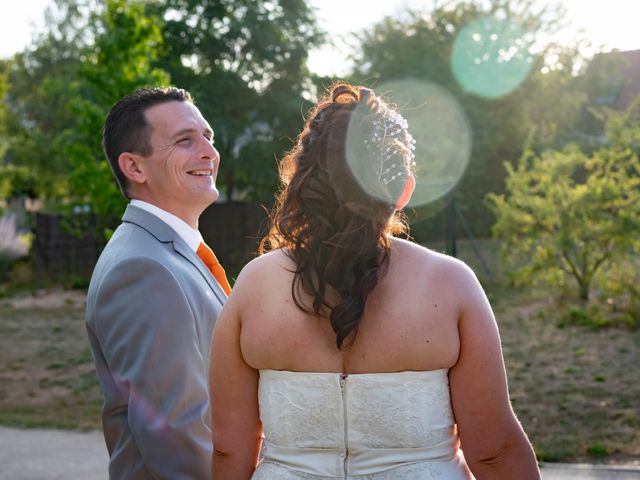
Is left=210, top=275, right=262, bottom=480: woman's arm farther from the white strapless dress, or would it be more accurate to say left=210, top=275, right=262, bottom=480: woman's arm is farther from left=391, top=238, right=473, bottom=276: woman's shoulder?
left=391, top=238, right=473, bottom=276: woman's shoulder

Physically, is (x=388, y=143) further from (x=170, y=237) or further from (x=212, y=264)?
(x=212, y=264)

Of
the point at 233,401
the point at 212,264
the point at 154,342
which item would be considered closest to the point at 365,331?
the point at 233,401

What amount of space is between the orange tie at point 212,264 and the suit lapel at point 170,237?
0.35ft

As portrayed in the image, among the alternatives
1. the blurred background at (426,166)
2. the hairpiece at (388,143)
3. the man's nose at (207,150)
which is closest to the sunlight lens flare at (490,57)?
the blurred background at (426,166)

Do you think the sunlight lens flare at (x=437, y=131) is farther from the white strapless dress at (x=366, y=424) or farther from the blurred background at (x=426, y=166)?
the white strapless dress at (x=366, y=424)

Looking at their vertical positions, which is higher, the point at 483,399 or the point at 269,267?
the point at 269,267

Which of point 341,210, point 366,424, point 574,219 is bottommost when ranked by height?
point 574,219

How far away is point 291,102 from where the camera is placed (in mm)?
23922

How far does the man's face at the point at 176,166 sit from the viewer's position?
292 cm

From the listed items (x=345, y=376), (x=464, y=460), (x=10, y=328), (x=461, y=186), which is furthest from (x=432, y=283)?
(x=461, y=186)

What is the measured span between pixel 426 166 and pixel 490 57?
6.04 metres

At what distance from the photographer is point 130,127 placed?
2.95 meters

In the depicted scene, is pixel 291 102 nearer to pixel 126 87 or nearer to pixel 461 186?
pixel 461 186

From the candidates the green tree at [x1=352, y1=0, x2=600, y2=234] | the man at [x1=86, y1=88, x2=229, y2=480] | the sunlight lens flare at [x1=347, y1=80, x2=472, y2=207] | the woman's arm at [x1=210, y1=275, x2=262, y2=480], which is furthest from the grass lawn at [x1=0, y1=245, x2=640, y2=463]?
the green tree at [x1=352, y1=0, x2=600, y2=234]
